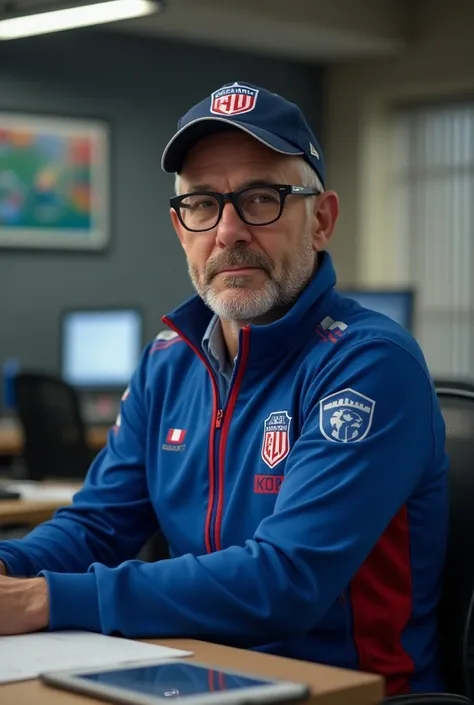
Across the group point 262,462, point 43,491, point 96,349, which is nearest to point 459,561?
point 262,462

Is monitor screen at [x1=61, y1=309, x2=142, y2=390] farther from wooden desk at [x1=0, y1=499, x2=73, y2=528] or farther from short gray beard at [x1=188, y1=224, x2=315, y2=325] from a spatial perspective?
short gray beard at [x1=188, y1=224, x2=315, y2=325]

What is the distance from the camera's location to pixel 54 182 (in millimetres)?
6445

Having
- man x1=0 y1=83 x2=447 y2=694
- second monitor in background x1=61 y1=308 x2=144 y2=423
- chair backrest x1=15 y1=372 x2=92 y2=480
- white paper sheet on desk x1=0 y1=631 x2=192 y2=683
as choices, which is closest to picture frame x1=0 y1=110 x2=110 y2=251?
second monitor in background x1=61 y1=308 x2=144 y2=423

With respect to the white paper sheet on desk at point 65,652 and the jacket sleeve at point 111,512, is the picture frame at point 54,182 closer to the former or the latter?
the jacket sleeve at point 111,512

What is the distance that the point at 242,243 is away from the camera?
1.89 metres

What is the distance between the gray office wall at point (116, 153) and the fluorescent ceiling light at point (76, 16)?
7.14 feet

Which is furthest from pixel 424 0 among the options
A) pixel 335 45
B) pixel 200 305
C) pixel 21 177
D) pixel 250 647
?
pixel 250 647

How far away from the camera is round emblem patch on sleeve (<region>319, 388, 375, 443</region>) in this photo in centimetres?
161

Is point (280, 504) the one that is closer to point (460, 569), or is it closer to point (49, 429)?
point (460, 569)

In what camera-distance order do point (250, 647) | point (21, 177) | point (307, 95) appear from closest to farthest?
point (250, 647), point (21, 177), point (307, 95)

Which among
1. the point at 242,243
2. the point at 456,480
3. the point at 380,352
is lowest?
the point at 456,480

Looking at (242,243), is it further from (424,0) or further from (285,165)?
(424,0)

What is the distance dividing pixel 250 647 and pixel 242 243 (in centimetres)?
62

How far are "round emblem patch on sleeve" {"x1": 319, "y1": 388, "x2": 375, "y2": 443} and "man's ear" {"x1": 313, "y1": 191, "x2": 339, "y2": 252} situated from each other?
403 mm
